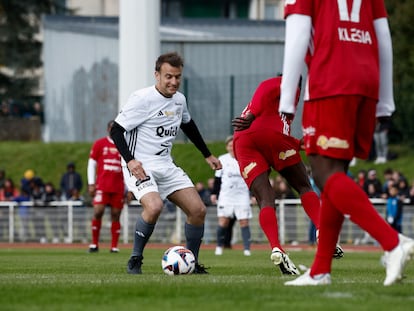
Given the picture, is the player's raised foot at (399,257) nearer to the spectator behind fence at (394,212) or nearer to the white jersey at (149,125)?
the white jersey at (149,125)

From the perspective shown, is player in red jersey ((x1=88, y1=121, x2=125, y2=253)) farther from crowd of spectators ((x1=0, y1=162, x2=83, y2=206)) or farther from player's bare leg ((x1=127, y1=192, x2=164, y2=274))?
player's bare leg ((x1=127, y1=192, x2=164, y2=274))

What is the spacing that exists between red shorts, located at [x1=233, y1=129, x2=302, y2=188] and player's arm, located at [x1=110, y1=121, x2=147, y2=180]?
55.6 inches

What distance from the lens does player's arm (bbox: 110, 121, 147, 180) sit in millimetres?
11297

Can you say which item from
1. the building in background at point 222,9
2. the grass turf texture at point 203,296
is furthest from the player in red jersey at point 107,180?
the building in background at point 222,9

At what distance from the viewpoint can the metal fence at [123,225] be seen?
92.9 ft

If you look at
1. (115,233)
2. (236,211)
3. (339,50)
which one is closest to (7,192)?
(115,233)

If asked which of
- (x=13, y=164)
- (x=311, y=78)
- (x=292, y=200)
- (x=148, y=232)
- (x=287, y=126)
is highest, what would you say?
(x=311, y=78)

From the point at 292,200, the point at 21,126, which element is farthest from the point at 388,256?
the point at 21,126

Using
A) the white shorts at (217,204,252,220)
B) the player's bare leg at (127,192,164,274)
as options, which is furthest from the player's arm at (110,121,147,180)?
the white shorts at (217,204,252,220)

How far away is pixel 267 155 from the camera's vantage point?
41.1ft

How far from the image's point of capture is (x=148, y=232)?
472 inches

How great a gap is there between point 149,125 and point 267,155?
135 centimetres

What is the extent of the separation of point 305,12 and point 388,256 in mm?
1702

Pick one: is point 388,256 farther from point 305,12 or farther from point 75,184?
point 75,184
